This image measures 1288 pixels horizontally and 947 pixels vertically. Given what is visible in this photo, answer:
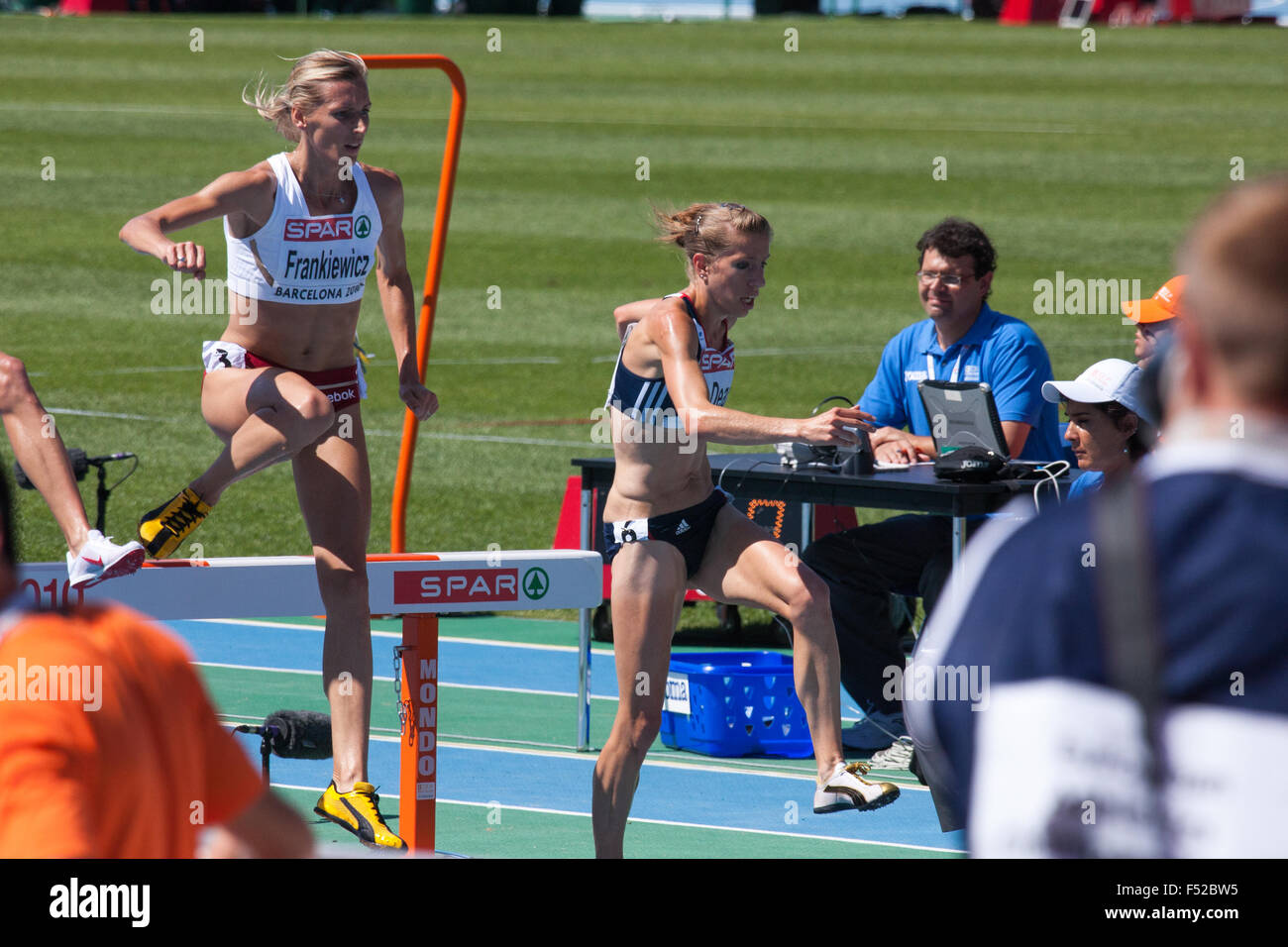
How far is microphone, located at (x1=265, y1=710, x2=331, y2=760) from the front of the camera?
681cm

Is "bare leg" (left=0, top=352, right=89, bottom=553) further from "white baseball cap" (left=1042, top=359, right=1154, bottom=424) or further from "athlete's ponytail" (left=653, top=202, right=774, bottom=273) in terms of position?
"white baseball cap" (left=1042, top=359, right=1154, bottom=424)

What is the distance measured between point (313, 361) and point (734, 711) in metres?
2.78

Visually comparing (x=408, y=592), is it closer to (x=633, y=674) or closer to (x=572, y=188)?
(x=633, y=674)

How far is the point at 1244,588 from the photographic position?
6.40 feet

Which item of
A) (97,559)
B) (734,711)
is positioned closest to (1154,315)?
(734,711)

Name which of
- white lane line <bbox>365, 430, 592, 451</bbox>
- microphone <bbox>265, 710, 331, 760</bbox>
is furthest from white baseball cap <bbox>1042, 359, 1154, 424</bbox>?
white lane line <bbox>365, 430, 592, 451</bbox>

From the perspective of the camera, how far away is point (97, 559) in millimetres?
6207

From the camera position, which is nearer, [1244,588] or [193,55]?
[1244,588]

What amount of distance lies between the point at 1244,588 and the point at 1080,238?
23.4 metres

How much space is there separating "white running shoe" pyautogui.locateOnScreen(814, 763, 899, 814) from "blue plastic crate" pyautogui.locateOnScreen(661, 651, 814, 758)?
6.55 ft

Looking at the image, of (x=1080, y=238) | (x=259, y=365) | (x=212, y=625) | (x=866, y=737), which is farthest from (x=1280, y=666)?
(x=1080, y=238)

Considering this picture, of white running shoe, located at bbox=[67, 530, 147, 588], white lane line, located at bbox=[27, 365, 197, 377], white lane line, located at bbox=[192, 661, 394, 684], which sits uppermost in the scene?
white lane line, located at bbox=[27, 365, 197, 377]

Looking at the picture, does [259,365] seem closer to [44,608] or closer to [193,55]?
[44,608]

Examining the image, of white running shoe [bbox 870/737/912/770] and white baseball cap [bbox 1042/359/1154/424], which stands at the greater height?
white baseball cap [bbox 1042/359/1154/424]
